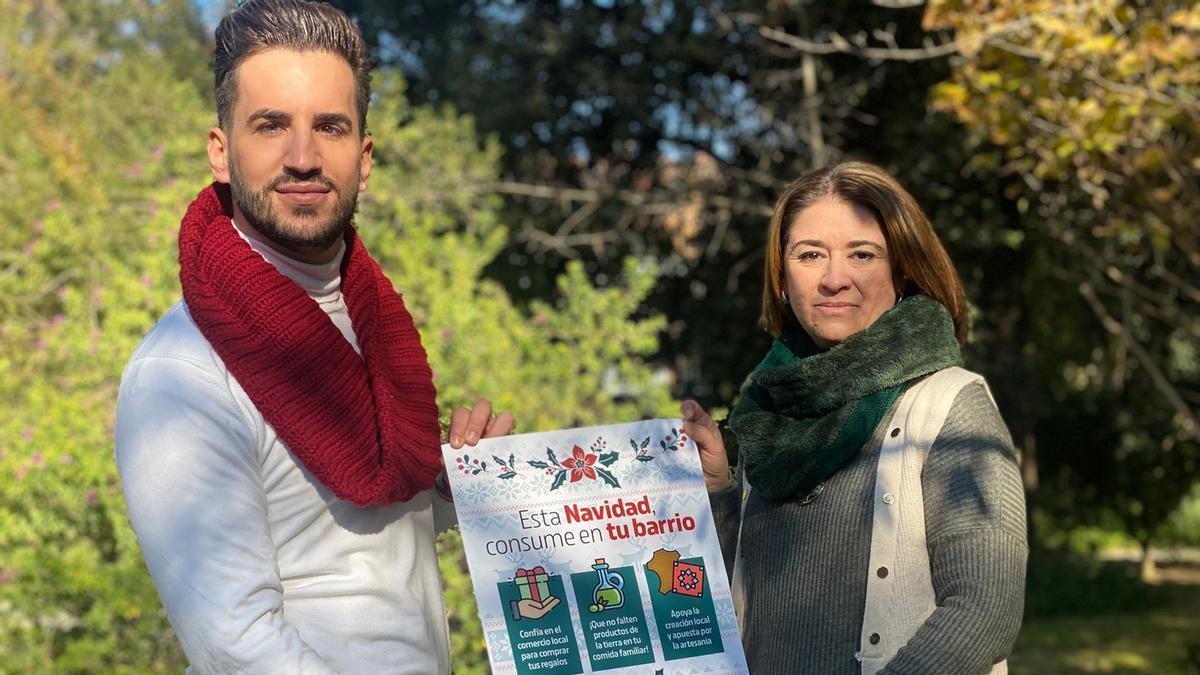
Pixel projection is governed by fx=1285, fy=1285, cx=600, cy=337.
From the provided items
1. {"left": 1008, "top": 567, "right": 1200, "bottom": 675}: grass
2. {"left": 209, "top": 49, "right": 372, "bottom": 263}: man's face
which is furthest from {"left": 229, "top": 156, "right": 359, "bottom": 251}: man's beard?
{"left": 1008, "top": 567, "right": 1200, "bottom": 675}: grass

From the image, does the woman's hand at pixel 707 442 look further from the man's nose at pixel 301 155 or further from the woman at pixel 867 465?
the man's nose at pixel 301 155

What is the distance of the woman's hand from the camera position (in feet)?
8.54

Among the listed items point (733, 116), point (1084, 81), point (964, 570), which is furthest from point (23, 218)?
point (964, 570)

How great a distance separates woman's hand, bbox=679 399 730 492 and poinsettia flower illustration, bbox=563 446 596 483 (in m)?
0.22

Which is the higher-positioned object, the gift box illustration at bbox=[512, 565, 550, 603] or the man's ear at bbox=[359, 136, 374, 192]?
the man's ear at bbox=[359, 136, 374, 192]

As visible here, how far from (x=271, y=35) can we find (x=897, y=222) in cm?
123

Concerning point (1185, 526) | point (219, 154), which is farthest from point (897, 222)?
point (1185, 526)

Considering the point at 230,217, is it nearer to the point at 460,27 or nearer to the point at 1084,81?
the point at 1084,81

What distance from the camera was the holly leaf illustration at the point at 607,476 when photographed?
2.48 m

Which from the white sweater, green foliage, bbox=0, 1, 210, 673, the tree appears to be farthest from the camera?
green foliage, bbox=0, 1, 210, 673

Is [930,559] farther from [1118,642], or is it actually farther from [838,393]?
[1118,642]

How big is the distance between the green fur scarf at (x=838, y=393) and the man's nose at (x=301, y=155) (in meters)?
1.00

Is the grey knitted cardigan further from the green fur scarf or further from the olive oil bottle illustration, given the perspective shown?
the olive oil bottle illustration

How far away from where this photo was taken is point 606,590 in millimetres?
2404
